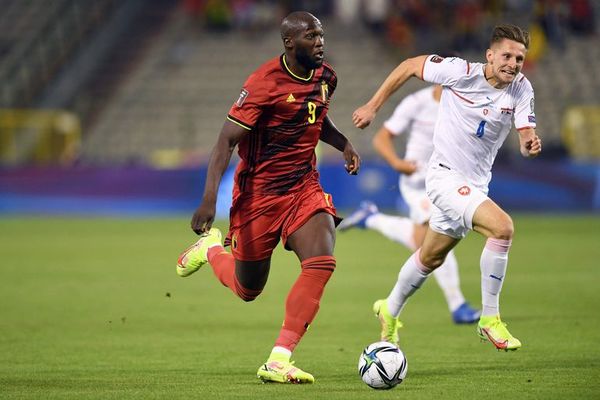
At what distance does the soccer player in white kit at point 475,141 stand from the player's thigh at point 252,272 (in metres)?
1.19

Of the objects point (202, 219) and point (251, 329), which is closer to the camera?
point (202, 219)

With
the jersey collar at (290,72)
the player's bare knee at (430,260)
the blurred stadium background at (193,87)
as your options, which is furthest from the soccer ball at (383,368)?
the blurred stadium background at (193,87)

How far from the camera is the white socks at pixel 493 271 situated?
8.43 meters

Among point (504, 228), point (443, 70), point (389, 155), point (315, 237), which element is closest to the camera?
point (315, 237)

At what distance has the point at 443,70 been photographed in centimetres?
865

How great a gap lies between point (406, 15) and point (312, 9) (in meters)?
2.81

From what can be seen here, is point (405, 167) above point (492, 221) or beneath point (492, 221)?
beneath

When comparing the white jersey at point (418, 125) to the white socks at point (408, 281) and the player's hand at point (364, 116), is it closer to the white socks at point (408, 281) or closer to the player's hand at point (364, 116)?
the white socks at point (408, 281)

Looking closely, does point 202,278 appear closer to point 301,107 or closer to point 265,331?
point 265,331

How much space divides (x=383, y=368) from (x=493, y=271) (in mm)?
1521

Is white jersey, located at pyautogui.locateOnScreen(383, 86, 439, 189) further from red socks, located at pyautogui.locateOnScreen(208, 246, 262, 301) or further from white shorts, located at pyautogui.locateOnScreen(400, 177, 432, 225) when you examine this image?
red socks, located at pyautogui.locateOnScreen(208, 246, 262, 301)

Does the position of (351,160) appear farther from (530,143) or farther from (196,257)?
(196,257)

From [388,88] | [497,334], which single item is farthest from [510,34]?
[497,334]

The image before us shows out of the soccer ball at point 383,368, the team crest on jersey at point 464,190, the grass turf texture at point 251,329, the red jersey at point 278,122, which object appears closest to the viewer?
the soccer ball at point 383,368
